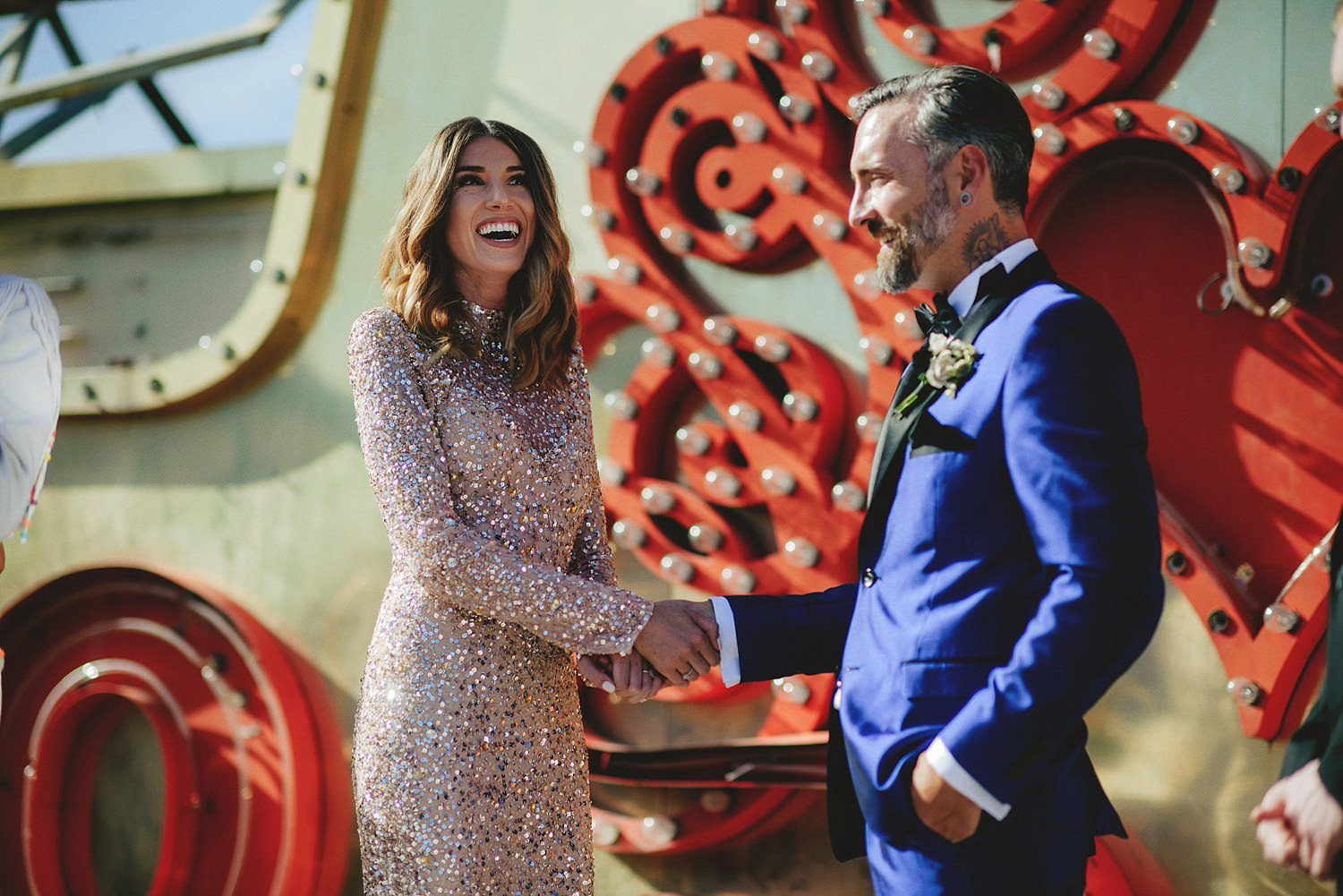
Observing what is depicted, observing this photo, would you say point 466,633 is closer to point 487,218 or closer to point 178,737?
point 487,218

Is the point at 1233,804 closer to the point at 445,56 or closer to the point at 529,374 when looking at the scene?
the point at 529,374

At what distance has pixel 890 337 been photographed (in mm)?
2867

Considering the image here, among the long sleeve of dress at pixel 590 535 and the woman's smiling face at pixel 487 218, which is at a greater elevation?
the woman's smiling face at pixel 487 218

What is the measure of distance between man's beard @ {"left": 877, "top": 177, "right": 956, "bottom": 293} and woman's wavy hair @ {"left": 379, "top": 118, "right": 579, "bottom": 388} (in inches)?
28.1

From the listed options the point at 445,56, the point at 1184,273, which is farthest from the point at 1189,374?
the point at 445,56

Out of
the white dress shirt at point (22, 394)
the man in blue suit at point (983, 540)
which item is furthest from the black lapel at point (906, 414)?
the white dress shirt at point (22, 394)

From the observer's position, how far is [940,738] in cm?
158

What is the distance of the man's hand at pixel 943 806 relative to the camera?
1.57 m

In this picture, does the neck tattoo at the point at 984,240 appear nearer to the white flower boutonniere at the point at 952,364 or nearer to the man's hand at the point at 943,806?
the white flower boutonniere at the point at 952,364

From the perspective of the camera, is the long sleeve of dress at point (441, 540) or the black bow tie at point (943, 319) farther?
the long sleeve of dress at point (441, 540)

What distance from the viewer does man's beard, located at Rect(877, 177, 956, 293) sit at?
5.83 feet

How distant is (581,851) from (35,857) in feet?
6.84

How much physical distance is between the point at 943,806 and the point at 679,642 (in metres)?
0.72

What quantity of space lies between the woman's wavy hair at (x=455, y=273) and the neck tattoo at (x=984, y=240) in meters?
0.83
